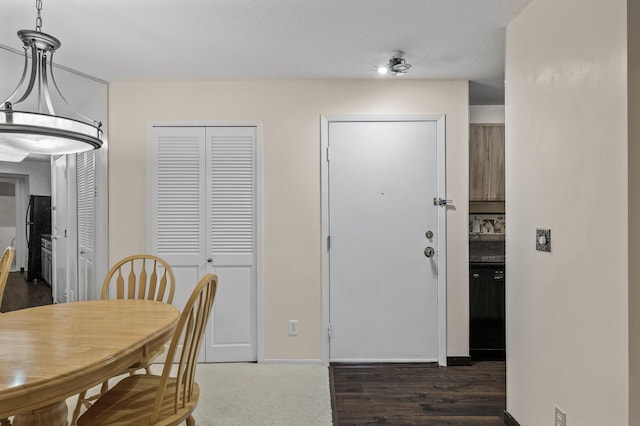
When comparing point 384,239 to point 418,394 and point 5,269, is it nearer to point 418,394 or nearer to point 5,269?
point 418,394

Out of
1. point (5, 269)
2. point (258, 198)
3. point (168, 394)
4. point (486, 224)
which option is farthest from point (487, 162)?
point (5, 269)

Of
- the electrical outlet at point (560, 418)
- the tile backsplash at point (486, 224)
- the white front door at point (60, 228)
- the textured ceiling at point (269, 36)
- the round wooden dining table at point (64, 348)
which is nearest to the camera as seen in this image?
the round wooden dining table at point (64, 348)

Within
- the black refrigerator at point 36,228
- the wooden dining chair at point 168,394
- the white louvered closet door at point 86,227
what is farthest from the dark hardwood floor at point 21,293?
the wooden dining chair at point 168,394

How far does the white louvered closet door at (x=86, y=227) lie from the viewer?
128 inches

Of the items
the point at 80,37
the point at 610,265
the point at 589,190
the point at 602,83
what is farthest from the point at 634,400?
the point at 80,37

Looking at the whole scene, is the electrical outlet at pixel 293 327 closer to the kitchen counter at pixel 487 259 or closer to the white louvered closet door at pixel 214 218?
the white louvered closet door at pixel 214 218

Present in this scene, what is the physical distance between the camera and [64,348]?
1.46 metres

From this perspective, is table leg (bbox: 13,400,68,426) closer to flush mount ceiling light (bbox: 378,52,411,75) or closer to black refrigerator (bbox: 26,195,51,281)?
black refrigerator (bbox: 26,195,51,281)

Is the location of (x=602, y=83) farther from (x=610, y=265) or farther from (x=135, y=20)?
(x=135, y=20)

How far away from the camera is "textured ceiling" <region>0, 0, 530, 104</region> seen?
213 cm

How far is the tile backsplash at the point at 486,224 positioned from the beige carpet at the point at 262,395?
201 centimetres

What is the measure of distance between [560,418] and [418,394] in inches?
41.7

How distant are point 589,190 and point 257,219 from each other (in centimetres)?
230

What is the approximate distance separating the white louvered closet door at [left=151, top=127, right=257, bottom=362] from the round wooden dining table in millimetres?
1094
